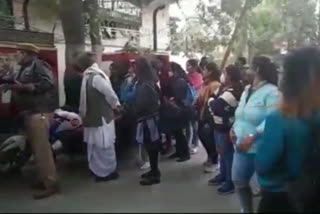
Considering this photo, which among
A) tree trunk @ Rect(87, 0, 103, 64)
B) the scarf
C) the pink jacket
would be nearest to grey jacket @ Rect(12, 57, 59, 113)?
the scarf

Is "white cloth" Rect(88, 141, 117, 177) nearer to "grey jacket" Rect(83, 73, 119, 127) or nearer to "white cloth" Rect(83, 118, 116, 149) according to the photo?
"white cloth" Rect(83, 118, 116, 149)

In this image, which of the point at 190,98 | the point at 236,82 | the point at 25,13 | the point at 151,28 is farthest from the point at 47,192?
the point at 151,28

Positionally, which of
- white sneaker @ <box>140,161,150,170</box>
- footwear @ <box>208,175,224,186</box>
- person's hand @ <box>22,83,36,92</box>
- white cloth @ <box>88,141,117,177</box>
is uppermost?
person's hand @ <box>22,83,36,92</box>

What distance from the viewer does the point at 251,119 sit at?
187 inches

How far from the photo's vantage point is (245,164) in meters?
4.72

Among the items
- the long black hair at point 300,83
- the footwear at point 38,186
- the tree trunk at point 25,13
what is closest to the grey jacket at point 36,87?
the footwear at point 38,186

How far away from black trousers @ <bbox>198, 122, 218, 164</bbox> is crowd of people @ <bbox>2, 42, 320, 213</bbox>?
17 mm

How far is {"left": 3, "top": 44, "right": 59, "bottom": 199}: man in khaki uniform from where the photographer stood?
21.3 feet

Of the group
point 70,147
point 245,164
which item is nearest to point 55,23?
point 70,147

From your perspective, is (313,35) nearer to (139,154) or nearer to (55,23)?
(55,23)

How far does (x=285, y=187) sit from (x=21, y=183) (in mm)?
5135

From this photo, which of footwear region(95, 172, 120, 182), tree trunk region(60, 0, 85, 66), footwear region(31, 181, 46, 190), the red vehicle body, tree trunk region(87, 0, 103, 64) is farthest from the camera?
tree trunk region(87, 0, 103, 64)

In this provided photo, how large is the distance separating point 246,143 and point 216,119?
2046 millimetres

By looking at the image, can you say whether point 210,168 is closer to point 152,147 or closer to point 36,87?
point 152,147
